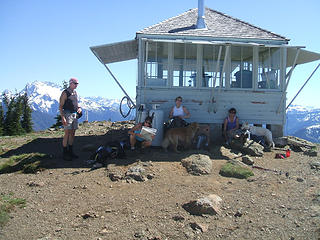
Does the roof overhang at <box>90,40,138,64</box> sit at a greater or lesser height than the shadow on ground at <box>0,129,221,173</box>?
greater

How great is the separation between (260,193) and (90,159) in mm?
4163

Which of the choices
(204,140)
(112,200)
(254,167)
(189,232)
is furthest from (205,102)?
(189,232)

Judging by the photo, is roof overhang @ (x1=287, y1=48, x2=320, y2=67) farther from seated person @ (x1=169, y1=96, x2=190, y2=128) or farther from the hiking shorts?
the hiking shorts

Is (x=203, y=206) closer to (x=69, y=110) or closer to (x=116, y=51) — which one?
(x=69, y=110)

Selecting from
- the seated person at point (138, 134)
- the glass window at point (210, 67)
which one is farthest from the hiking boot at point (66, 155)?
the glass window at point (210, 67)

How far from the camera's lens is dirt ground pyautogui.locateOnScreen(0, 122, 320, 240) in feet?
13.8

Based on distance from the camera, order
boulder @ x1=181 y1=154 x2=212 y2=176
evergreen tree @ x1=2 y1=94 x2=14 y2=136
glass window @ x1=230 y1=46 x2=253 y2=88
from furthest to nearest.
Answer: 1. evergreen tree @ x1=2 y1=94 x2=14 y2=136
2. glass window @ x1=230 y1=46 x2=253 y2=88
3. boulder @ x1=181 y1=154 x2=212 y2=176

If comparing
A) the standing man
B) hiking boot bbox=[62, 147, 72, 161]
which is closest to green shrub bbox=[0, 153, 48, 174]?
hiking boot bbox=[62, 147, 72, 161]

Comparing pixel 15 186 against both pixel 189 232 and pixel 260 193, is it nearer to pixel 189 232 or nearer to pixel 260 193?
pixel 189 232

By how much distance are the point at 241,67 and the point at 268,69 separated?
37.8 inches

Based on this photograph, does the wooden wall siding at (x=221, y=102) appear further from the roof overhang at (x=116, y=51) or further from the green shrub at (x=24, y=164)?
the green shrub at (x=24, y=164)

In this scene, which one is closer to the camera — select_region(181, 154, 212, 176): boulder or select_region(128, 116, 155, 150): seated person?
select_region(181, 154, 212, 176): boulder

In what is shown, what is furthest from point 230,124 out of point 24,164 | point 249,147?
point 24,164

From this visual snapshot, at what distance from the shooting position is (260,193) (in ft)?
18.4
